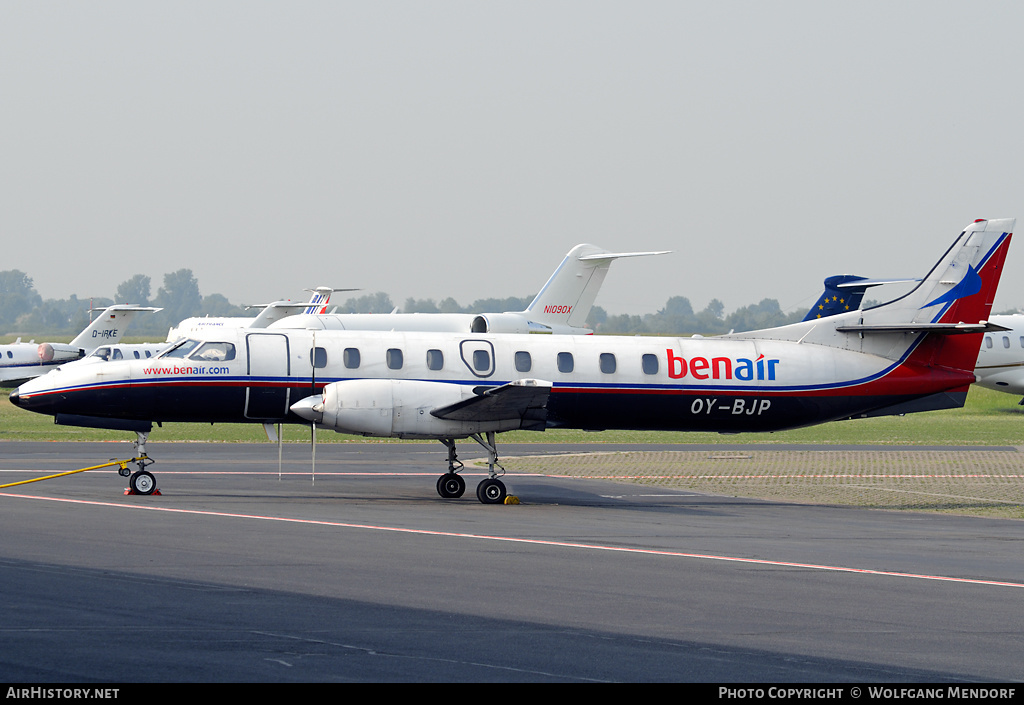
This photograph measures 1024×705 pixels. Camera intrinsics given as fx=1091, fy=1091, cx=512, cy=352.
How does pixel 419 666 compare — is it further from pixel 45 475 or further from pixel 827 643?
pixel 45 475

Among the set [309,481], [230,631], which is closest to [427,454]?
[309,481]

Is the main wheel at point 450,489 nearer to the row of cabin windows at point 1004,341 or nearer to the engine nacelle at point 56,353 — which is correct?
the row of cabin windows at point 1004,341

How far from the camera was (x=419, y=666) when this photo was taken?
7930 millimetres

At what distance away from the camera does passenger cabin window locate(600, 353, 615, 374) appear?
21578 mm

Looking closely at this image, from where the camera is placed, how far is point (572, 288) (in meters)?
46.7

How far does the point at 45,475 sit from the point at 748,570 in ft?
53.1

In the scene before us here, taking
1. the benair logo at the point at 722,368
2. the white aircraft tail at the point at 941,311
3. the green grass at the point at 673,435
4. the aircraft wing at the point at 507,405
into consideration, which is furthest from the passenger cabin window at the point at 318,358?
the green grass at the point at 673,435

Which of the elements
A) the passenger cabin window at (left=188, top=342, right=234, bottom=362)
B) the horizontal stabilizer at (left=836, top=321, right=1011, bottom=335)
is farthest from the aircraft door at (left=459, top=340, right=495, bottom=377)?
the horizontal stabilizer at (left=836, top=321, right=1011, bottom=335)

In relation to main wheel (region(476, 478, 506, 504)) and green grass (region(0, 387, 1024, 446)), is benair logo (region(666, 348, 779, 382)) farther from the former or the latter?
green grass (region(0, 387, 1024, 446))

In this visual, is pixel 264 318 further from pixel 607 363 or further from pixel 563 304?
pixel 607 363

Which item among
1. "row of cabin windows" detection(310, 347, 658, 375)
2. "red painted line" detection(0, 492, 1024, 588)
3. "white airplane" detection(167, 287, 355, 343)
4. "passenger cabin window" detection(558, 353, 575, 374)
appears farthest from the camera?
"white airplane" detection(167, 287, 355, 343)

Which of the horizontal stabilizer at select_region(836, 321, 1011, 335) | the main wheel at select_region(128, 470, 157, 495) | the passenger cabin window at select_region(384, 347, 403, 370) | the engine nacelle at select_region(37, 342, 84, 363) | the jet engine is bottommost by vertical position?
the main wheel at select_region(128, 470, 157, 495)

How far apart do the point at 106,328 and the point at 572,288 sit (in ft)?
107

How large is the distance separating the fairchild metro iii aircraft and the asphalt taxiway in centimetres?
163
